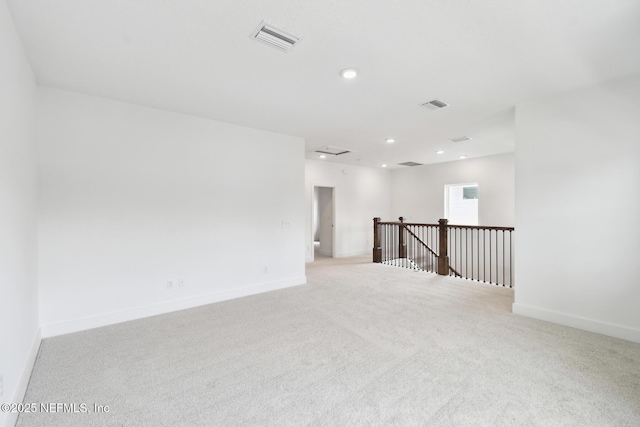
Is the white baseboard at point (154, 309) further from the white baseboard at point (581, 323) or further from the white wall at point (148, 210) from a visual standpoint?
the white baseboard at point (581, 323)

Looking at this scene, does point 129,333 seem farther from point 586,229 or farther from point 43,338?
point 586,229

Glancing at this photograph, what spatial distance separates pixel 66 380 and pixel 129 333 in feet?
2.69

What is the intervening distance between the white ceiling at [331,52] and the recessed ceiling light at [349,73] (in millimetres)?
65

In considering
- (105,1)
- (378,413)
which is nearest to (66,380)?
(378,413)

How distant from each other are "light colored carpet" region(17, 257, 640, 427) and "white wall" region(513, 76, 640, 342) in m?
0.29

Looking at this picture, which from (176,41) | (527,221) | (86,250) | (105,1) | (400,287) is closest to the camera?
(105,1)

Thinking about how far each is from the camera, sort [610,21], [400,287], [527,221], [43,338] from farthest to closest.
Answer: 1. [400,287]
2. [527,221]
3. [43,338]
4. [610,21]

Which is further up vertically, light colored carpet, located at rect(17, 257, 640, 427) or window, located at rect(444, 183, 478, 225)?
window, located at rect(444, 183, 478, 225)

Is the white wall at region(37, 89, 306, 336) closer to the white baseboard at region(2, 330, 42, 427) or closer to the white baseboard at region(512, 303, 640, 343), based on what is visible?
the white baseboard at region(2, 330, 42, 427)

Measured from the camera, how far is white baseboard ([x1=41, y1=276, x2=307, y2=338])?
3021mm

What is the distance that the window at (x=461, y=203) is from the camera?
286 inches

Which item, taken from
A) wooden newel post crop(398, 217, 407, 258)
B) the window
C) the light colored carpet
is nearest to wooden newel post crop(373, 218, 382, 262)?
wooden newel post crop(398, 217, 407, 258)

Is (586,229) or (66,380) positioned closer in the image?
(66,380)

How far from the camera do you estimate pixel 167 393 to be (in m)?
2.04
